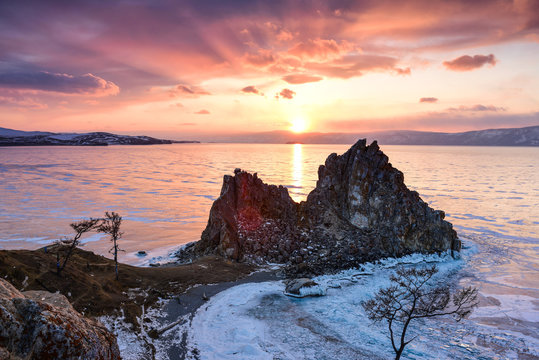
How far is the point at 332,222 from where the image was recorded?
2264 inches

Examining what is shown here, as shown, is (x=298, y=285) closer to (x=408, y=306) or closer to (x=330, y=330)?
(x=330, y=330)

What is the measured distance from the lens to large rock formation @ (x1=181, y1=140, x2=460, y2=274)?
164 feet

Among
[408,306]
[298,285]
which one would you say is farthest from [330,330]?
[408,306]

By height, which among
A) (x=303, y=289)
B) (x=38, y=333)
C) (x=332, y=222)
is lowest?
(x=303, y=289)

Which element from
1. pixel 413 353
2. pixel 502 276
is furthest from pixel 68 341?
pixel 502 276

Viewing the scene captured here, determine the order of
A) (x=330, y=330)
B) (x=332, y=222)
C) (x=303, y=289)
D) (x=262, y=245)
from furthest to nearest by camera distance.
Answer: (x=332, y=222), (x=262, y=245), (x=303, y=289), (x=330, y=330)

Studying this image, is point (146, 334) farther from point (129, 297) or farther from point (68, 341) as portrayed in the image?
point (68, 341)

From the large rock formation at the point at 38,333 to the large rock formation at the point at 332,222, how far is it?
36.0 m

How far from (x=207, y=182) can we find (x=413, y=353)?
4470 inches

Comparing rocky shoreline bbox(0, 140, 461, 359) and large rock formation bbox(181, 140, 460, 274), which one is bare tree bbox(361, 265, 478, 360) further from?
rocky shoreline bbox(0, 140, 461, 359)

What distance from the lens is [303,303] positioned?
3644cm

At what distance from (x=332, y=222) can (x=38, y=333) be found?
2024 inches

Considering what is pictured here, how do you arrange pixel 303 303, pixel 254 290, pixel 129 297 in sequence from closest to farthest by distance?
pixel 129 297
pixel 303 303
pixel 254 290

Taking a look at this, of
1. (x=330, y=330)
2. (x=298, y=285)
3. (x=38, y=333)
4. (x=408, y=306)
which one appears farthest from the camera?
(x=298, y=285)
